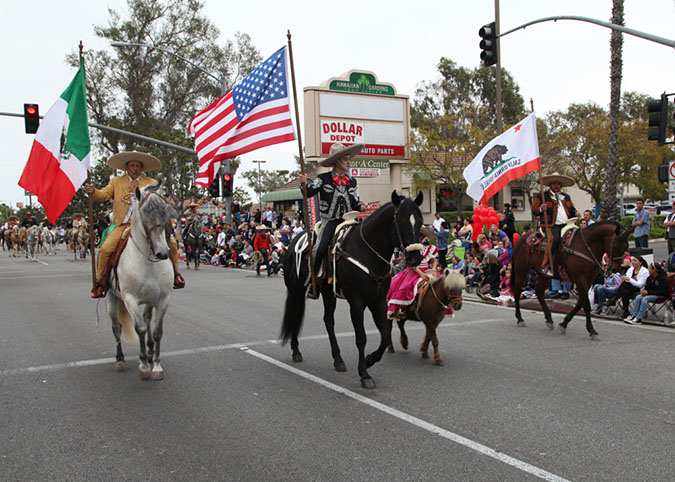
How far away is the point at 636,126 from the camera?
36656 millimetres

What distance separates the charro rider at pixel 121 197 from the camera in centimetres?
721

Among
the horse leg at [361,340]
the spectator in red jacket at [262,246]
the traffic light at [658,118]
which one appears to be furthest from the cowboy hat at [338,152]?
the spectator in red jacket at [262,246]

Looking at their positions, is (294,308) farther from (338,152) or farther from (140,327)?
(338,152)

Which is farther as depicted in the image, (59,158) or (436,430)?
(59,158)

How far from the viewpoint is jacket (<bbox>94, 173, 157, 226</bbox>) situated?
23.7 feet

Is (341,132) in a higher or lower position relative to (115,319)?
higher

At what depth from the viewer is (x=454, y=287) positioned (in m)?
7.19

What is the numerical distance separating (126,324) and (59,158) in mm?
2325

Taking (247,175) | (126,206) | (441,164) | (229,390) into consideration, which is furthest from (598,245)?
(247,175)

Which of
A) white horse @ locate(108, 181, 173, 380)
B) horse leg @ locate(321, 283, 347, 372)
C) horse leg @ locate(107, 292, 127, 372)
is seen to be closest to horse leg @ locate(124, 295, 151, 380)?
white horse @ locate(108, 181, 173, 380)

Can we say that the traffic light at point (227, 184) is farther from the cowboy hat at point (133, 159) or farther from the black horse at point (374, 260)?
the black horse at point (374, 260)

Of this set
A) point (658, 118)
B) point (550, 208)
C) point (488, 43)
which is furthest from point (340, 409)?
point (488, 43)

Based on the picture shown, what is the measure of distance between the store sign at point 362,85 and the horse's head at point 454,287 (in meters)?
22.2

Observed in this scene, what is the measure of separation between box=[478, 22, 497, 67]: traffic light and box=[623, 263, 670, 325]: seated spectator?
857 cm
